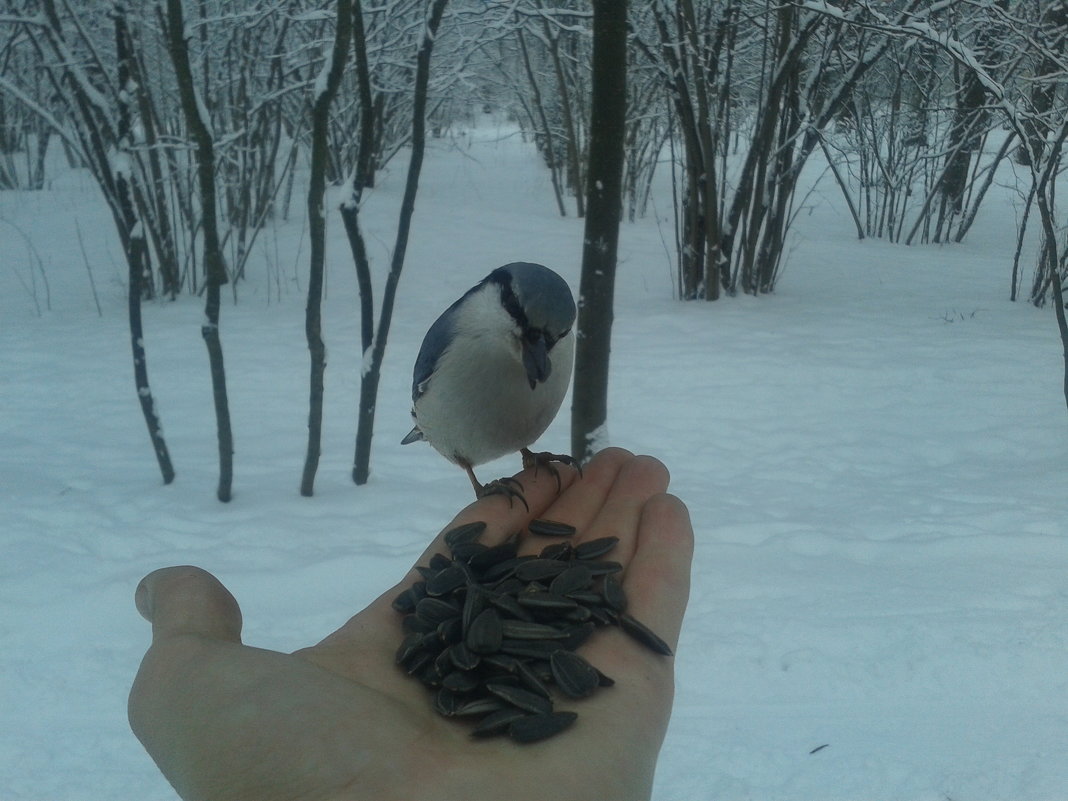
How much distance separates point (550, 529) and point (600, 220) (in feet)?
3.50

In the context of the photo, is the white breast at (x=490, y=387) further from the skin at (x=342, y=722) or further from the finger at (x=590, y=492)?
the skin at (x=342, y=722)

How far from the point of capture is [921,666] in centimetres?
238

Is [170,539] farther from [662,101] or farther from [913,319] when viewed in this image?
[662,101]

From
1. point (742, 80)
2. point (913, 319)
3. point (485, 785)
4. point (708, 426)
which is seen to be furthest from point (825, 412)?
point (742, 80)

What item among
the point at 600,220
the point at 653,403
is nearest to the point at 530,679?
the point at 600,220

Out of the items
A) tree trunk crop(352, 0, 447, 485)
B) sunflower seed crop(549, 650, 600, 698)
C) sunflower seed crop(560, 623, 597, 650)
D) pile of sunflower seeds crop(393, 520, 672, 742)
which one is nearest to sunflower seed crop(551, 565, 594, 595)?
pile of sunflower seeds crop(393, 520, 672, 742)

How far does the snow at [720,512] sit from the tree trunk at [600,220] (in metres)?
0.72

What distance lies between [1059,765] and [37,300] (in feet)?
22.9

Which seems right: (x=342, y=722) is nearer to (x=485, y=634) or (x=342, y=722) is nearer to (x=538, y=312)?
(x=485, y=634)

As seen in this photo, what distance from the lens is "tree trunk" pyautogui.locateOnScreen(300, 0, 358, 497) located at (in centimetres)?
316

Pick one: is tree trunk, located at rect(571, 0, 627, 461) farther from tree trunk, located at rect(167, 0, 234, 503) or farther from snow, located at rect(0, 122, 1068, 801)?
tree trunk, located at rect(167, 0, 234, 503)

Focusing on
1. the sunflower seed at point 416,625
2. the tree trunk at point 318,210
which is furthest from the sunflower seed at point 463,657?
the tree trunk at point 318,210

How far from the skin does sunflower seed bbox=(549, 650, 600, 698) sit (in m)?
0.02

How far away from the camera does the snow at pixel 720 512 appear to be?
2174 mm
